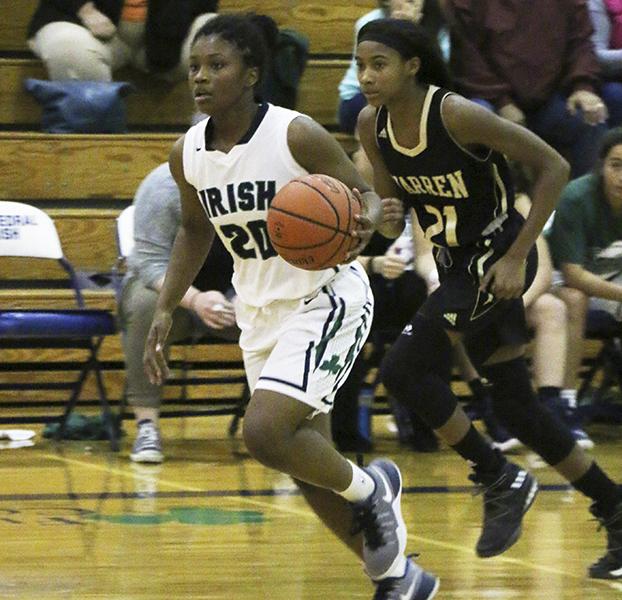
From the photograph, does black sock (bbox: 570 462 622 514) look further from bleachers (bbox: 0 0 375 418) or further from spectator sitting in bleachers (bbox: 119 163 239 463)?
bleachers (bbox: 0 0 375 418)

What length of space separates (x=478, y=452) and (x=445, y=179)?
80cm

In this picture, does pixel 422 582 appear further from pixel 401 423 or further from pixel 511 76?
pixel 511 76

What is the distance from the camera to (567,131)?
7.36m

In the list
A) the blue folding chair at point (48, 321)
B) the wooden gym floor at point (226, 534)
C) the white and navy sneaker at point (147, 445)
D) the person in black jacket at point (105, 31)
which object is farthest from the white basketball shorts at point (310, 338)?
the person in black jacket at point (105, 31)

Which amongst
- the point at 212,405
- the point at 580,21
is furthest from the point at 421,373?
the point at 580,21

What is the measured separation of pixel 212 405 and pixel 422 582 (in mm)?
3789

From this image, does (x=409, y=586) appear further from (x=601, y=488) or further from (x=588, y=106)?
(x=588, y=106)

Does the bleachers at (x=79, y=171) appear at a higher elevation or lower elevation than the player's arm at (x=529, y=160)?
lower

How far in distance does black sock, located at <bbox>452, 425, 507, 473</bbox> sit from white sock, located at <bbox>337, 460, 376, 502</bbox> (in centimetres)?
60

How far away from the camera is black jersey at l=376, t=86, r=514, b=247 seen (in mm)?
4152

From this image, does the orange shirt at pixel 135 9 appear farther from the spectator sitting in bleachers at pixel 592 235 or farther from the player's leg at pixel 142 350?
the spectator sitting in bleachers at pixel 592 235

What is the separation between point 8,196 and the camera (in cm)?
760

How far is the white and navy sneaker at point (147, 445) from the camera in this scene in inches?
239

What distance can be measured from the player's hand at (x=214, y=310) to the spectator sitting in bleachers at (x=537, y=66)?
2.02 m
